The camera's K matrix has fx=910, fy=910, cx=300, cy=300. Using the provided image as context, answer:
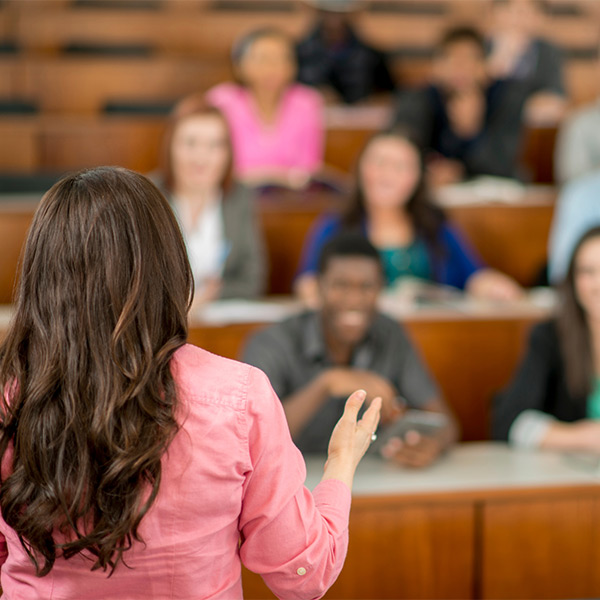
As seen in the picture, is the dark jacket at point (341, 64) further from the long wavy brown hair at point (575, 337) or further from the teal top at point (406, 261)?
the long wavy brown hair at point (575, 337)

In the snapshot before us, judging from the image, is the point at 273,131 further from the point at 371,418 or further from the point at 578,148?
the point at 371,418

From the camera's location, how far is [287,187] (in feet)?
10.7

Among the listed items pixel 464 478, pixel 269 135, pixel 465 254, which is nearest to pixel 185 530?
pixel 464 478

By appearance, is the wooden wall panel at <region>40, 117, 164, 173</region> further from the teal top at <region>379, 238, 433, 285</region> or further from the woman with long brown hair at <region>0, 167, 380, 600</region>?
the woman with long brown hair at <region>0, 167, 380, 600</region>

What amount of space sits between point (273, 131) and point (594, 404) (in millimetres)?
2034

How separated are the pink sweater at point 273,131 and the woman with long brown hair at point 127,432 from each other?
276 centimetres

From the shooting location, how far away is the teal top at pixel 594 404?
1.88 meters

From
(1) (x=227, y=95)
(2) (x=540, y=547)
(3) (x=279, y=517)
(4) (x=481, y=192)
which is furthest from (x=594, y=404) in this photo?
(1) (x=227, y=95)

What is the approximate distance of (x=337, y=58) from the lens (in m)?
4.41

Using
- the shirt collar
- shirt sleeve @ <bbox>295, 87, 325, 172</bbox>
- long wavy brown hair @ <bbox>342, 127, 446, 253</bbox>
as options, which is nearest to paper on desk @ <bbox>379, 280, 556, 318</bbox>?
long wavy brown hair @ <bbox>342, 127, 446, 253</bbox>

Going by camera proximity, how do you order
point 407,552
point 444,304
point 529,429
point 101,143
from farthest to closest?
point 101,143, point 444,304, point 529,429, point 407,552

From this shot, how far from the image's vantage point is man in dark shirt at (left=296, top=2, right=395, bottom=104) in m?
4.40

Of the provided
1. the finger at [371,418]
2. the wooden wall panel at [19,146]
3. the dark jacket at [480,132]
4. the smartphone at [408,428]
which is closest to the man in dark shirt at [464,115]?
the dark jacket at [480,132]

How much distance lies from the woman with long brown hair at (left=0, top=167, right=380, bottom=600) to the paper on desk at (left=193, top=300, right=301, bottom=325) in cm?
138
